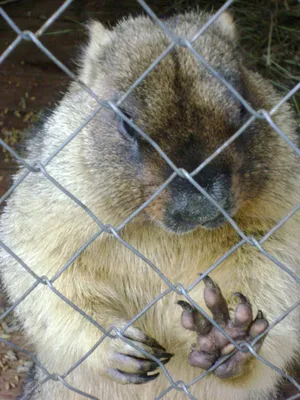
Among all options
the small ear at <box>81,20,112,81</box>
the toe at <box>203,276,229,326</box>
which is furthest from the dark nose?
the small ear at <box>81,20,112,81</box>

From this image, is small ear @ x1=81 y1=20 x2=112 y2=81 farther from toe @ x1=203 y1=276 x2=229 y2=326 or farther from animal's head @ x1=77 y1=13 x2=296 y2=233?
toe @ x1=203 y1=276 x2=229 y2=326

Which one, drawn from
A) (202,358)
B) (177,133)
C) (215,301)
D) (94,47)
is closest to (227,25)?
(94,47)

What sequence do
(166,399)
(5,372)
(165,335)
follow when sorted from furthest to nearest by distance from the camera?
(5,372)
(166,399)
(165,335)

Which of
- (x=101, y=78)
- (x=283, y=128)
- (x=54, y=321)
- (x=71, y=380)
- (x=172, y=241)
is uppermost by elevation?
(x=283, y=128)

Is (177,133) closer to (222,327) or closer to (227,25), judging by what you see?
(222,327)

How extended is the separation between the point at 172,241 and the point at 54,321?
0.84m

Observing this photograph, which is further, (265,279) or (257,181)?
(265,279)

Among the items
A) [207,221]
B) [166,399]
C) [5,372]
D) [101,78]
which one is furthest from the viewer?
[5,372]

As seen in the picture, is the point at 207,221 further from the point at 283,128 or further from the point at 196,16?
the point at 196,16

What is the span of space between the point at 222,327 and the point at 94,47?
1917 millimetres

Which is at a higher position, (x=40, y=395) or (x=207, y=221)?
(x=207, y=221)

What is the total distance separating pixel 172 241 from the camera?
351 centimetres

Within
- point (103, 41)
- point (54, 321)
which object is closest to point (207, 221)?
point (54, 321)

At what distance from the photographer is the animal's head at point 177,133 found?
270cm
